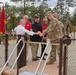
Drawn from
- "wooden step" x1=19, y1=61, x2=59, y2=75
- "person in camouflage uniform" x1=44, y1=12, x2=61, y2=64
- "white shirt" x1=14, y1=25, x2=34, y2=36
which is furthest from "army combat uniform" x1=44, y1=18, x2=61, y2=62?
"wooden step" x1=19, y1=61, x2=59, y2=75

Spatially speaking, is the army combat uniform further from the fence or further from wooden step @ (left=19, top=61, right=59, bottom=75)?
wooden step @ (left=19, top=61, right=59, bottom=75)

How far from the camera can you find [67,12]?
4450cm

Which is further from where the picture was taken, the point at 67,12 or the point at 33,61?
the point at 67,12

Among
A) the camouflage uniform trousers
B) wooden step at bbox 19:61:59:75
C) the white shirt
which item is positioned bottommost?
wooden step at bbox 19:61:59:75

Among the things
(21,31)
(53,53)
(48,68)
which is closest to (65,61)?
(48,68)

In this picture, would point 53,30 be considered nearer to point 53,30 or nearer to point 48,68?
point 53,30

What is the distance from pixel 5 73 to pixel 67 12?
38.7 m

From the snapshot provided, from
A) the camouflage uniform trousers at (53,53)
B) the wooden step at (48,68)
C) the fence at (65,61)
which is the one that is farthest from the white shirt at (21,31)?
the fence at (65,61)

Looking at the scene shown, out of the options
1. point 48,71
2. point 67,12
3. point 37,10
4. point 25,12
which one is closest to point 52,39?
point 48,71

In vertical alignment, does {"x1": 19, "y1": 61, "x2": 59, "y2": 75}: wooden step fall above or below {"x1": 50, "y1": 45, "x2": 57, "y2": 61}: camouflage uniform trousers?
below

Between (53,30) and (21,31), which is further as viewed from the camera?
(21,31)

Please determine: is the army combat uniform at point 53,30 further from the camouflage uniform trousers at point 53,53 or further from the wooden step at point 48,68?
the wooden step at point 48,68

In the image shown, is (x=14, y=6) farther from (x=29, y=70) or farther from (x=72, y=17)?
(x=29, y=70)

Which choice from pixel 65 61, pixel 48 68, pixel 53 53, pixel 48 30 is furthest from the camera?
pixel 53 53
